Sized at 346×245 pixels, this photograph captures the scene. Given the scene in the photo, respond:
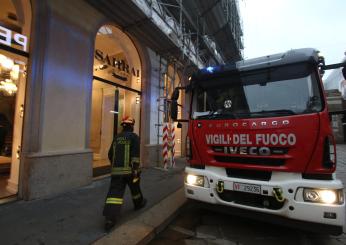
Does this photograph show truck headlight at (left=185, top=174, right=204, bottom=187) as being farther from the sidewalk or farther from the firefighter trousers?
the firefighter trousers

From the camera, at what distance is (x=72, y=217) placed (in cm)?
375

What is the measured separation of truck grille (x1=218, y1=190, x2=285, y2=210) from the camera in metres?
3.03

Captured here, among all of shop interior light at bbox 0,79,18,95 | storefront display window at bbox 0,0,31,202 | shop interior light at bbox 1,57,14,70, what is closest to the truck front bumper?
storefront display window at bbox 0,0,31,202

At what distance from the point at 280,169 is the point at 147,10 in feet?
16.8

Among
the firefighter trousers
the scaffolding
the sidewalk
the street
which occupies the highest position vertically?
the scaffolding

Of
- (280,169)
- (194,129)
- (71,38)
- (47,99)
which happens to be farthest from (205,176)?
(71,38)

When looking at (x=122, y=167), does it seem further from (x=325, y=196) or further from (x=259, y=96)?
(x=325, y=196)

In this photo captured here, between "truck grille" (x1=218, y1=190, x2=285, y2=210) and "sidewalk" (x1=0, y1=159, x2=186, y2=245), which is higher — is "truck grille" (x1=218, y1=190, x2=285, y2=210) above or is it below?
above

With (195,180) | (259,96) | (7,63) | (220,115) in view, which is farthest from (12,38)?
(259,96)

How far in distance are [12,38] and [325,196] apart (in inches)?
234

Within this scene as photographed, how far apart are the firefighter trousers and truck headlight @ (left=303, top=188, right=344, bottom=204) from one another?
2598 millimetres

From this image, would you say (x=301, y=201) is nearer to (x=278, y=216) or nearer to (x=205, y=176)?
(x=278, y=216)

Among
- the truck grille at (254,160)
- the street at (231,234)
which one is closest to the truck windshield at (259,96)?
the truck grille at (254,160)

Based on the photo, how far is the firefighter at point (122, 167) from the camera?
3.48m
